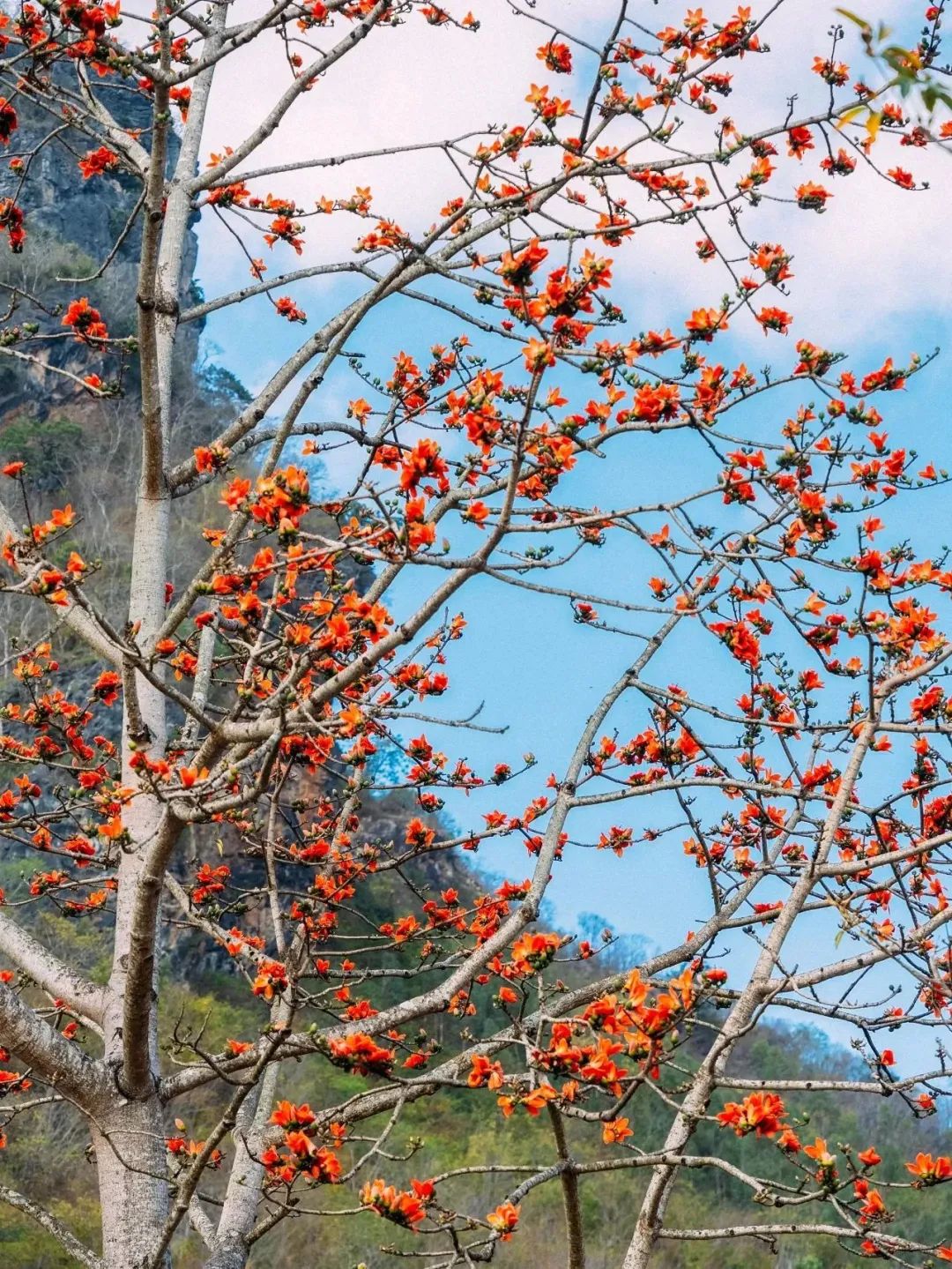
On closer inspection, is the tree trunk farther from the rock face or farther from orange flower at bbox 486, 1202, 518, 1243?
the rock face

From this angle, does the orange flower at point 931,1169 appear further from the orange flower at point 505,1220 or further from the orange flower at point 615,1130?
the orange flower at point 505,1220

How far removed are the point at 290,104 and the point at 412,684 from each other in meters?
2.52

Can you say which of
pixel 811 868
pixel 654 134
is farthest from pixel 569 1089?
pixel 654 134

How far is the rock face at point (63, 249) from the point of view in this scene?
33.4m

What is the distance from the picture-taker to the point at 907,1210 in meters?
22.6

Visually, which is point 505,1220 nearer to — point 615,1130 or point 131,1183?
point 615,1130

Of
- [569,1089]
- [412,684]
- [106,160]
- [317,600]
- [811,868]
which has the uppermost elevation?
[106,160]

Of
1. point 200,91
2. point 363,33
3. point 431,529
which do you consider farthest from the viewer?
point 200,91

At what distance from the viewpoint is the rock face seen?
3341 centimetres

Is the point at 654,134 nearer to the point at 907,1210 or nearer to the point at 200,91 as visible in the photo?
the point at 200,91

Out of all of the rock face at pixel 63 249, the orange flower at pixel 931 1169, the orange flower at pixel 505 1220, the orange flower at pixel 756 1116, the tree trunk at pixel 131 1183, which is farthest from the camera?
the rock face at pixel 63 249

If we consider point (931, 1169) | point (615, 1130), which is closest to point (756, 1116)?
point (615, 1130)

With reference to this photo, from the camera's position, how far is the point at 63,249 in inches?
1391

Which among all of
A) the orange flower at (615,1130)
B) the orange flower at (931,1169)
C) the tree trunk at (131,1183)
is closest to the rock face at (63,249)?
the tree trunk at (131,1183)
